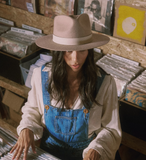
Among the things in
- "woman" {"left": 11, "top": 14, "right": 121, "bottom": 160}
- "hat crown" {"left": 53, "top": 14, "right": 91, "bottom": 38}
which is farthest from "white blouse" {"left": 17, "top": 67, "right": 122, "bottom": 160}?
"hat crown" {"left": 53, "top": 14, "right": 91, "bottom": 38}

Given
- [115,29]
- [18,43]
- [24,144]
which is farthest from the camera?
[18,43]

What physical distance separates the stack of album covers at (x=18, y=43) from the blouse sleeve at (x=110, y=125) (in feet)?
3.95

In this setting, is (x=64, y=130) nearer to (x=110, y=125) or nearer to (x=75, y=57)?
(x=110, y=125)

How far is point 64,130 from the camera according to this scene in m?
1.38

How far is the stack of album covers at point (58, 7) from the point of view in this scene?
214cm

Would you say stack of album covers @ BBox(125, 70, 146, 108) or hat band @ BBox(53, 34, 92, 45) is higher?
hat band @ BBox(53, 34, 92, 45)

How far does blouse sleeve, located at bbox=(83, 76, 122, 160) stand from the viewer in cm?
126

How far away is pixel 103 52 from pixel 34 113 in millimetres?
1135

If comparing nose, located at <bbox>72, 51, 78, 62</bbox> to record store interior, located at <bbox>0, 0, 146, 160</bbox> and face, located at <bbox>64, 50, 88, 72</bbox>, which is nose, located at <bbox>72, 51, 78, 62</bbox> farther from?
record store interior, located at <bbox>0, 0, 146, 160</bbox>

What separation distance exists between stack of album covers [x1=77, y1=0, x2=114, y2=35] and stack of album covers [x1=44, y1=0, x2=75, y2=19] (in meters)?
0.09

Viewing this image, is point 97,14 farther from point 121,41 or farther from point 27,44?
point 27,44

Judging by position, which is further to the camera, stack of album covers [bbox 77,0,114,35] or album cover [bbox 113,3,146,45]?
stack of album covers [bbox 77,0,114,35]

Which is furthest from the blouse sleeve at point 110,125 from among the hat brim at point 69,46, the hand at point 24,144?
the hand at point 24,144

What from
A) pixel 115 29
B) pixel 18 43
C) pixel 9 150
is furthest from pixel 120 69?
pixel 9 150
